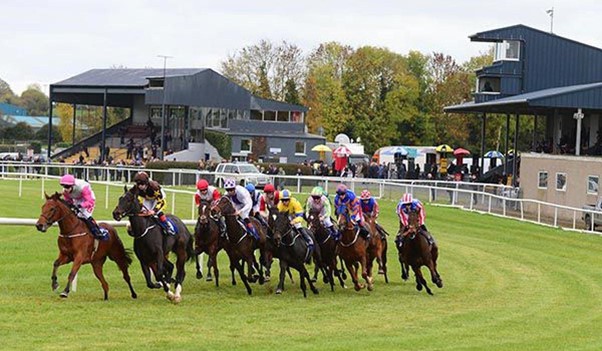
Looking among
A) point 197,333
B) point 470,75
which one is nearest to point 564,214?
point 197,333

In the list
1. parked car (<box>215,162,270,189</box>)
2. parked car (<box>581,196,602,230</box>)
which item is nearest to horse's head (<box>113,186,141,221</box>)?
parked car (<box>581,196,602,230</box>)

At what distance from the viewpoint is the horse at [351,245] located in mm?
18016

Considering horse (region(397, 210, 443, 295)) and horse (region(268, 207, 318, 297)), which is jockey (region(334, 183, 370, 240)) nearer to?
horse (region(397, 210, 443, 295))

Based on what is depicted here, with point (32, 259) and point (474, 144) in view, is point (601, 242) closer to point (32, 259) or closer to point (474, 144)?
point (32, 259)

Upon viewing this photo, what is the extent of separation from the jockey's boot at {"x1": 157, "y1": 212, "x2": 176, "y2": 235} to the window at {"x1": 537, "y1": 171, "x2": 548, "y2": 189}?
3018cm

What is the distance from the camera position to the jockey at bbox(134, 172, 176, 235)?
1552 centimetres

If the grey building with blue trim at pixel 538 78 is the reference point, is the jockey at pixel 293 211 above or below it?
below

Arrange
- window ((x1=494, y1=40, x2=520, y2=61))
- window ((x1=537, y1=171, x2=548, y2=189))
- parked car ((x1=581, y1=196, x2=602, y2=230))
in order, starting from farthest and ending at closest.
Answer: window ((x1=494, y1=40, x2=520, y2=61)) → window ((x1=537, y1=171, x2=548, y2=189)) → parked car ((x1=581, y1=196, x2=602, y2=230))

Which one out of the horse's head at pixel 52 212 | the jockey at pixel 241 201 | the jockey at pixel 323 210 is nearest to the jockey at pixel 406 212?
the jockey at pixel 323 210

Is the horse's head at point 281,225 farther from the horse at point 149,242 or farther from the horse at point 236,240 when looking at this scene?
the horse at point 149,242

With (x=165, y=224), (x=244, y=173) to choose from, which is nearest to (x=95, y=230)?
(x=165, y=224)

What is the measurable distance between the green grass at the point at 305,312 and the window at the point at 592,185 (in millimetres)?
17079

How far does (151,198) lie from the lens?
15859mm

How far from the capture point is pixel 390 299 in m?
17.2
